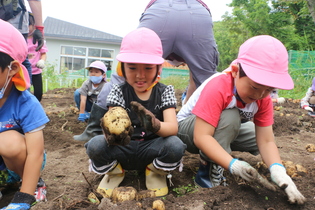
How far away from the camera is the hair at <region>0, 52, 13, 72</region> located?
1.42m

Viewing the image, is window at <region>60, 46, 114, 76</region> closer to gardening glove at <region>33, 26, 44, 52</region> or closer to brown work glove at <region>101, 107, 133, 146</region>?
gardening glove at <region>33, 26, 44, 52</region>

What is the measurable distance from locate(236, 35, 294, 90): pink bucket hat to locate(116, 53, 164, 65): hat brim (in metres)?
0.48

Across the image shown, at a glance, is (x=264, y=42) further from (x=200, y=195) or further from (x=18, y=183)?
(x=18, y=183)

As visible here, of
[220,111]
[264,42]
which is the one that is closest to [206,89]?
[220,111]

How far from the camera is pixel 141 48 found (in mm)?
1733

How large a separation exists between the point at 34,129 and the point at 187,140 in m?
0.98

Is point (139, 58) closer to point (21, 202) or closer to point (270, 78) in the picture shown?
point (270, 78)

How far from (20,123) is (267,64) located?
134 centimetres

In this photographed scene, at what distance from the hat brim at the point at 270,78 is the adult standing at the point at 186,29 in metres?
1.19

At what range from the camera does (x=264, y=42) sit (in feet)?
4.95

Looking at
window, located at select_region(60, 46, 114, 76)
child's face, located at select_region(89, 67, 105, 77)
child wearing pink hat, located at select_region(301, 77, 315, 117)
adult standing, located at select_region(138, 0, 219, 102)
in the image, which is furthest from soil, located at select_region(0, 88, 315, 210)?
window, located at select_region(60, 46, 114, 76)

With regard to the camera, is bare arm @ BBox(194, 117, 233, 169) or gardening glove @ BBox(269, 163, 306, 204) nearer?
gardening glove @ BBox(269, 163, 306, 204)

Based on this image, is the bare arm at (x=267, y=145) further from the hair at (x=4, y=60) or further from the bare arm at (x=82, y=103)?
the bare arm at (x=82, y=103)

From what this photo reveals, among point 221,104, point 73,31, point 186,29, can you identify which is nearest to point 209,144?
point 221,104
